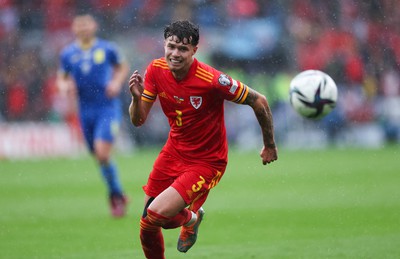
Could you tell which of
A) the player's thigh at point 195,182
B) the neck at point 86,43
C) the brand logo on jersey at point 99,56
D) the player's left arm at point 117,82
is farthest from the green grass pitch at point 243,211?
the neck at point 86,43

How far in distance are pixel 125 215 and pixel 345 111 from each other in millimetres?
11796

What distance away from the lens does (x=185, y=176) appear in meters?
6.28

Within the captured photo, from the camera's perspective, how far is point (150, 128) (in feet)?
68.5

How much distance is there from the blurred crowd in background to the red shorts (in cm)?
1322

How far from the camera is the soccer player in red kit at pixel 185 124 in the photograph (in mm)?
6152

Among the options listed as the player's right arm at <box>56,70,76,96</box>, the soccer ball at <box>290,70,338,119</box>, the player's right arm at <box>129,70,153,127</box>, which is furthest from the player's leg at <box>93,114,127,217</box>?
the player's right arm at <box>129,70,153,127</box>

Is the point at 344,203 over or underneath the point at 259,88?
over

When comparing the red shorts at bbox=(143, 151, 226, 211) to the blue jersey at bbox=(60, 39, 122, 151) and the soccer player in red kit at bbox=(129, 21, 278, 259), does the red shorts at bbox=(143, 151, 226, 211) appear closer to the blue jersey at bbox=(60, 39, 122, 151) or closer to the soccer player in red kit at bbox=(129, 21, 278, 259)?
the soccer player in red kit at bbox=(129, 21, 278, 259)

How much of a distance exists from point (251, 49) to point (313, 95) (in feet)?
48.9

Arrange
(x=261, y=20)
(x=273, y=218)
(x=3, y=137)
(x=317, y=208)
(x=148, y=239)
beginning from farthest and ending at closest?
(x=261, y=20) < (x=3, y=137) < (x=317, y=208) < (x=273, y=218) < (x=148, y=239)

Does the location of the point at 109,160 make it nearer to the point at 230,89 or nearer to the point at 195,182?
the point at 195,182

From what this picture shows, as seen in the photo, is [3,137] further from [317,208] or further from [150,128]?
[317,208]

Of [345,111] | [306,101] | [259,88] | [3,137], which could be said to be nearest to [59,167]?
[3,137]

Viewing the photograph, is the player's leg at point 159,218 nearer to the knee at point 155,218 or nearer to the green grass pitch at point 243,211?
the knee at point 155,218
